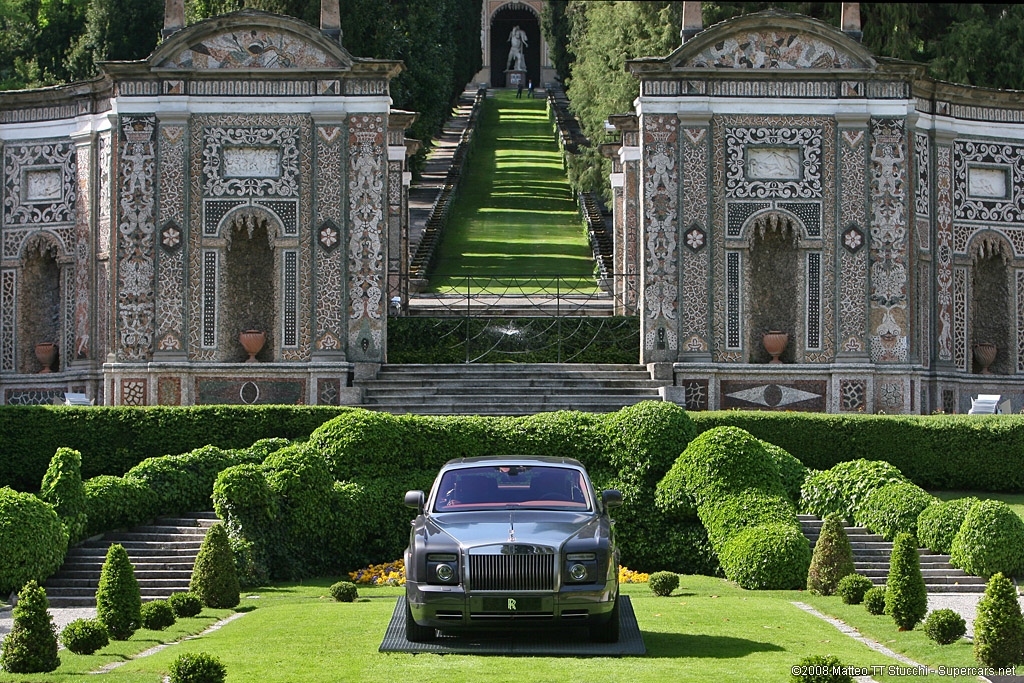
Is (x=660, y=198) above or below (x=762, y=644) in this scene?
above

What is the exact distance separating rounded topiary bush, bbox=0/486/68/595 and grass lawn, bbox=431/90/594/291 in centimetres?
2181

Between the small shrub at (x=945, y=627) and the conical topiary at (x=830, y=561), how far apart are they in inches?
161

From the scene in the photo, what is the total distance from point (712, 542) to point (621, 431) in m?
2.29

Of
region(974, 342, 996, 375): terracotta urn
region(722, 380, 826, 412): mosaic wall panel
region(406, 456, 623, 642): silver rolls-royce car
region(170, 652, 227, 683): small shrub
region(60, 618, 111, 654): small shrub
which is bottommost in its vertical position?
region(60, 618, 111, 654): small shrub

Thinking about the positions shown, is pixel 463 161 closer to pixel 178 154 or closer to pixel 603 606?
pixel 178 154

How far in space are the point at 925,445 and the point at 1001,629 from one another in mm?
12261

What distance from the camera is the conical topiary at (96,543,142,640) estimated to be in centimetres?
1383

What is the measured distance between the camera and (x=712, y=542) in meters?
19.1

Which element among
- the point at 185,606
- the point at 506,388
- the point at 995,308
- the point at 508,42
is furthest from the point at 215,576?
the point at 508,42

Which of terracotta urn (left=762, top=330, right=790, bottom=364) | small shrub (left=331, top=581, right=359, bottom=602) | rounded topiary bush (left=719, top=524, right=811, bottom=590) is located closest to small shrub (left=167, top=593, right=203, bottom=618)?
small shrub (left=331, top=581, right=359, bottom=602)

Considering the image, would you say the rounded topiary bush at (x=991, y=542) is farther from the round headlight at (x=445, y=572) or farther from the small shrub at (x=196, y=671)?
the small shrub at (x=196, y=671)

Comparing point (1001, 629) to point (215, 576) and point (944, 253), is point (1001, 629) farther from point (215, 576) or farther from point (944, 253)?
point (944, 253)

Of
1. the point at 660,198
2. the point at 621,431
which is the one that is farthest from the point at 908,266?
the point at 621,431

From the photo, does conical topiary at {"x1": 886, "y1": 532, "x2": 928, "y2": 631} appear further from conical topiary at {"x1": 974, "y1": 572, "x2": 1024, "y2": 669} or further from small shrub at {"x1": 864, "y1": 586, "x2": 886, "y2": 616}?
conical topiary at {"x1": 974, "y1": 572, "x2": 1024, "y2": 669}
